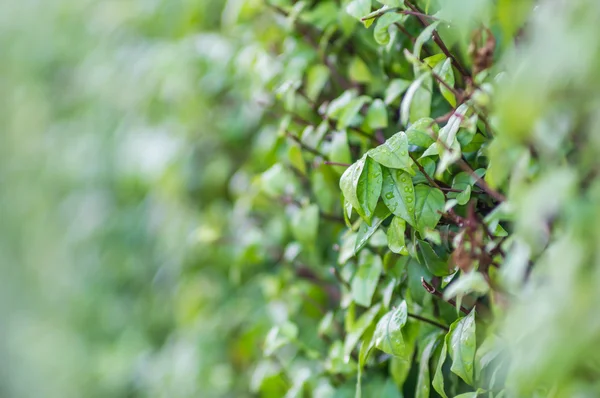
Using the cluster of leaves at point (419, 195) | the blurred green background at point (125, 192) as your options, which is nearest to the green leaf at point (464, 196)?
the cluster of leaves at point (419, 195)

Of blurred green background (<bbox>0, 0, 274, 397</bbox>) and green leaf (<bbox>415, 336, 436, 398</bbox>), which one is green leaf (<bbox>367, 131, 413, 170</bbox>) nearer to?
green leaf (<bbox>415, 336, 436, 398</bbox>)

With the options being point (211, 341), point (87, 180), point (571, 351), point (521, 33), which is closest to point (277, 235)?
point (211, 341)

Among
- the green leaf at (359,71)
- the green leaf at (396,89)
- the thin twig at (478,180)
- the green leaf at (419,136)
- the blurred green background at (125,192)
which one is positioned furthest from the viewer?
the blurred green background at (125,192)

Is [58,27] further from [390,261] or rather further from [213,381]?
[390,261]

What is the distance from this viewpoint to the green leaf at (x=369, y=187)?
80 centimetres

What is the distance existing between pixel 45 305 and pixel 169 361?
111cm

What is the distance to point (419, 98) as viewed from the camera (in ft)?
2.89

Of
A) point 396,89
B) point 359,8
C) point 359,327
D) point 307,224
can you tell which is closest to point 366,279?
point 359,327

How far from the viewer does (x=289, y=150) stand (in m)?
1.11

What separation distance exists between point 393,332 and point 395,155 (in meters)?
0.24

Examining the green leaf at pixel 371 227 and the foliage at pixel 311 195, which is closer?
the foliage at pixel 311 195

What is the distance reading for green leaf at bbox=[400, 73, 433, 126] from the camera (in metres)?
0.87

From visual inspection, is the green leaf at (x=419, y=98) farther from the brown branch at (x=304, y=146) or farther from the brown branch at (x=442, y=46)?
the brown branch at (x=304, y=146)

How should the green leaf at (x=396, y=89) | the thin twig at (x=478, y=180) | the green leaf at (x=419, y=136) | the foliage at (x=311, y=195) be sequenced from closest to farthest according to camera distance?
the foliage at (x=311, y=195) < the thin twig at (x=478, y=180) < the green leaf at (x=419, y=136) < the green leaf at (x=396, y=89)
